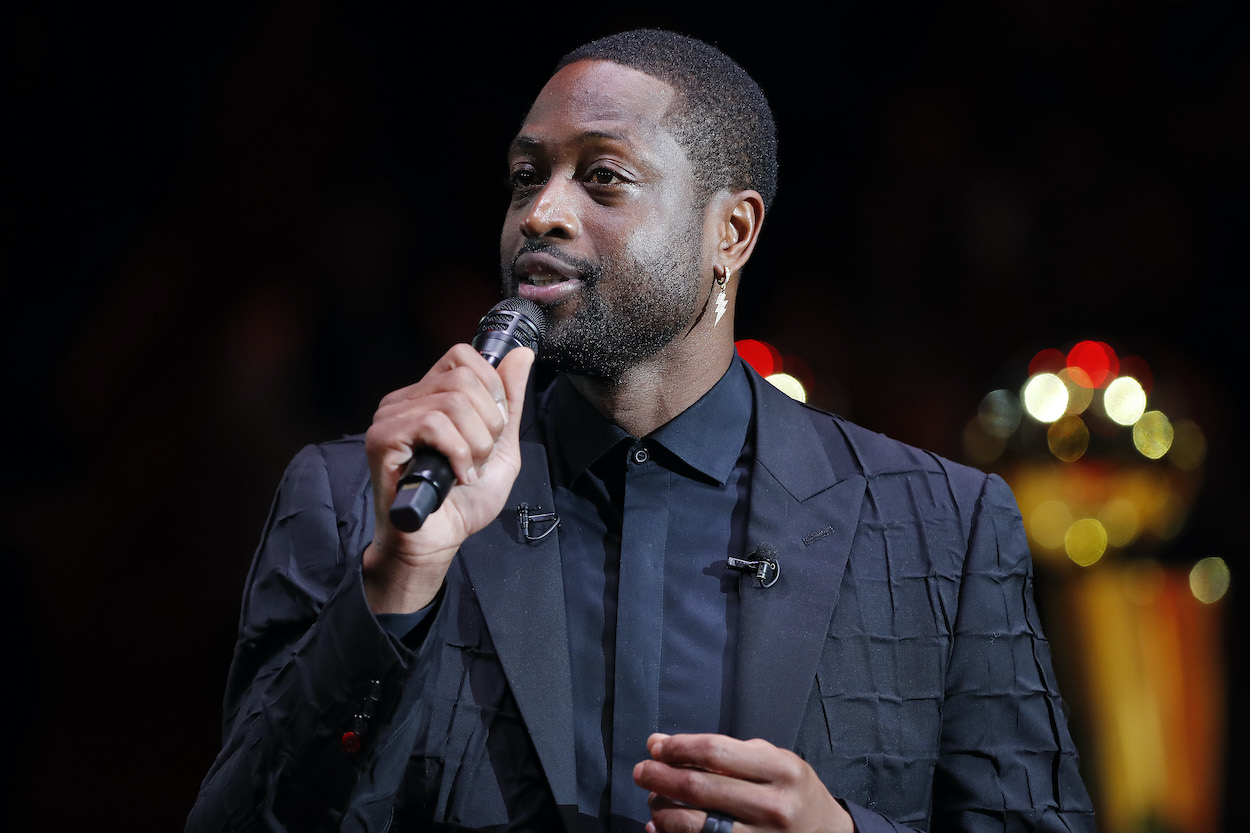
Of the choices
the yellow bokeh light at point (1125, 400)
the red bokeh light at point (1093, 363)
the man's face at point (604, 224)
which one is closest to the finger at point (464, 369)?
the man's face at point (604, 224)

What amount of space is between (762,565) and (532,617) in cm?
35

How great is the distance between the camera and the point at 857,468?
5.72 ft

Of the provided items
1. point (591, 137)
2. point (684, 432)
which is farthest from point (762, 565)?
point (591, 137)

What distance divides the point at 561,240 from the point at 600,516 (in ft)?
1.44

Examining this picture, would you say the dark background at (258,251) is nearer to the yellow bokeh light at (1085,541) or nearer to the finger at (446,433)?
the yellow bokeh light at (1085,541)

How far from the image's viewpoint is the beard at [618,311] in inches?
62.9

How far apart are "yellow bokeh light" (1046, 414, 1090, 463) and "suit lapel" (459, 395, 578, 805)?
4607 mm

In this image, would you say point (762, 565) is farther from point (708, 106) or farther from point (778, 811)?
point (708, 106)

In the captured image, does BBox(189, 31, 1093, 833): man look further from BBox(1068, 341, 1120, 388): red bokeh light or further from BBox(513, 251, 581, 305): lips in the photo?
BBox(1068, 341, 1120, 388): red bokeh light

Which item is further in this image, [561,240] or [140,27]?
[140,27]

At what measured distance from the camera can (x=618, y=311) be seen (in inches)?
64.2

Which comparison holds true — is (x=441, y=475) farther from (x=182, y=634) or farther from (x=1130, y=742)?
(x=1130, y=742)

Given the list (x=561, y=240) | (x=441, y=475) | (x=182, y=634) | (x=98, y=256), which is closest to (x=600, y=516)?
(x=561, y=240)

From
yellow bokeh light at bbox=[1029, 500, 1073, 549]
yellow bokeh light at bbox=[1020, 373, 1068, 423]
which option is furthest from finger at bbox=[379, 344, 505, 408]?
yellow bokeh light at bbox=[1020, 373, 1068, 423]
